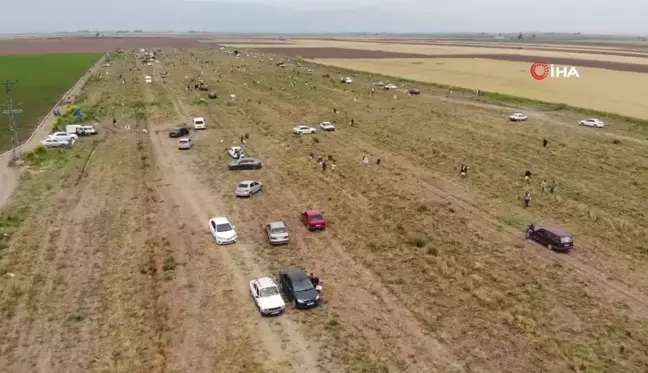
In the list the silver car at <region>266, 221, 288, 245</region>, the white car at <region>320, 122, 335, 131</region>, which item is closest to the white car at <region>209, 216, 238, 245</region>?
the silver car at <region>266, 221, 288, 245</region>

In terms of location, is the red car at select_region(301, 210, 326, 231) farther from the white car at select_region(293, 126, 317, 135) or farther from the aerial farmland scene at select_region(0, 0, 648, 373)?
the white car at select_region(293, 126, 317, 135)

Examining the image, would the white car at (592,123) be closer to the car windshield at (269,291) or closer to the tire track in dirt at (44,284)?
the car windshield at (269,291)

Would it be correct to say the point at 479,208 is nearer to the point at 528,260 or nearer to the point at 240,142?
the point at 528,260

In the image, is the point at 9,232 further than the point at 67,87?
No

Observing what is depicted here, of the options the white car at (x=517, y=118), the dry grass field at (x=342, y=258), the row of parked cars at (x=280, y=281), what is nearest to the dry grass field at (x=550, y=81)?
the white car at (x=517, y=118)

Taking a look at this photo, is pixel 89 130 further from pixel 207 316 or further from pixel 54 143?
pixel 207 316

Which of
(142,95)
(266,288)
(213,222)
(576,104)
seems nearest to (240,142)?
(213,222)
